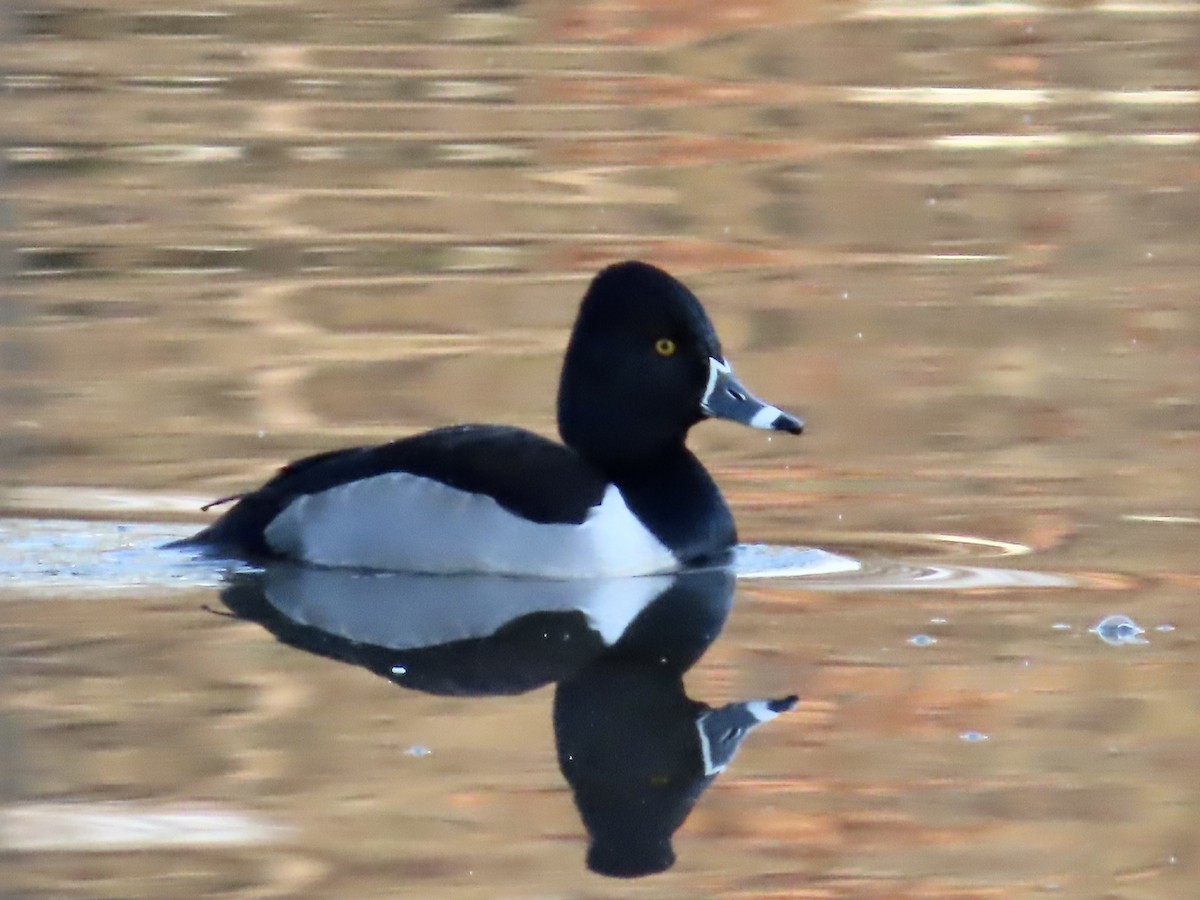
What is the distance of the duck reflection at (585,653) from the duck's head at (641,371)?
1.77ft

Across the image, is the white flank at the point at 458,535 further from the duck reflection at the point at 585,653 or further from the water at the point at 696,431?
the water at the point at 696,431

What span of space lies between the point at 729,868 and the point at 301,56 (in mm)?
15373

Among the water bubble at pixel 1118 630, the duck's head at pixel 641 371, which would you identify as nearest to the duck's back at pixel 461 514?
the duck's head at pixel 641 371

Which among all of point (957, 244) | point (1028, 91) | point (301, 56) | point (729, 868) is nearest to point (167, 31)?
point (301, 56)

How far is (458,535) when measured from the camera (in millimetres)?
7617

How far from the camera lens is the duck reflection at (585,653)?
545cm

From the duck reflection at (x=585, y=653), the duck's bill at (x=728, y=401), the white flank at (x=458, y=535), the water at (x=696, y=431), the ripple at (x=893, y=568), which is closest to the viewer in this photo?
the water at (x=696, y=431)

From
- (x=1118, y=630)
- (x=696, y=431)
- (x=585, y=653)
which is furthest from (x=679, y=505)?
(x=696, y=431)

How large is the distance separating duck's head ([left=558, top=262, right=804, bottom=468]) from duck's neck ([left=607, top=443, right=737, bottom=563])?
0.05 metres

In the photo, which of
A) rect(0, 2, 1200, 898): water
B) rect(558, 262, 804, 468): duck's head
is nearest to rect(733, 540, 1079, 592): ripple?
rect(0, 2, 1200, 898): water

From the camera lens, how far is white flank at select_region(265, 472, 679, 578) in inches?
298

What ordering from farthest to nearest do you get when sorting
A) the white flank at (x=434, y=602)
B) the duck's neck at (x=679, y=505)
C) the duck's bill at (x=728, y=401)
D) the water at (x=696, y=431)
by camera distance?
the duck's bill at (x=728, y=401) → the duck's neck at (x=679, y=505) → the white flank at (x=434, y=602) → the water at (x=696, y=431)

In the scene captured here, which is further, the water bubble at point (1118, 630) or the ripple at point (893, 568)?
the ripple at point (893, 568)

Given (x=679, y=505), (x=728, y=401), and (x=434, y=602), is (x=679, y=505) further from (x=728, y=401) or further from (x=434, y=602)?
(x=434, y=602)
